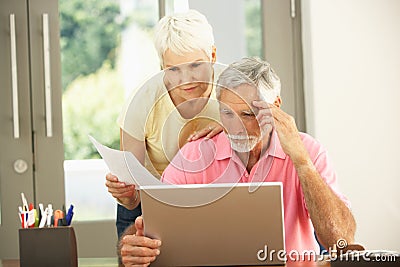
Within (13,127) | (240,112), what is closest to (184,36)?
(240,112)

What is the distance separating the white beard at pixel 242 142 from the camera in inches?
91.4

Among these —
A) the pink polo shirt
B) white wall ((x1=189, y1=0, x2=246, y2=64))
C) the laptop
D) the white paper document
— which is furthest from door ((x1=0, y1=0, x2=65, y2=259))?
the laptop

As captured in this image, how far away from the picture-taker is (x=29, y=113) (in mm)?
3811

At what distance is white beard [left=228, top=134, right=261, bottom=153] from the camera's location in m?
2.32

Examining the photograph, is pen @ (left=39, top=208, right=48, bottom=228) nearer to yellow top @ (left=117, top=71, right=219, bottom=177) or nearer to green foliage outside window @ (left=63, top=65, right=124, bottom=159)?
yellow top @ (left=117, top=71, right=219, bottom=177)

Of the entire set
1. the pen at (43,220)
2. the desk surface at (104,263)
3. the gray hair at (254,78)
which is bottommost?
the desk surface at (104,263)

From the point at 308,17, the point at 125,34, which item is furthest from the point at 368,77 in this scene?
the point at 125,34

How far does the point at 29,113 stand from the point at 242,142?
175 centimetres

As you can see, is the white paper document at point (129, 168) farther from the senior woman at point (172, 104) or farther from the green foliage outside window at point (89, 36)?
the green foliage outside window at point (89, 36)

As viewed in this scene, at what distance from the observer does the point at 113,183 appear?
222 cm

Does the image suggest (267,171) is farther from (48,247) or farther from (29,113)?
(29,113)

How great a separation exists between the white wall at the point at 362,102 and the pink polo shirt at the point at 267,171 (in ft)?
3.97

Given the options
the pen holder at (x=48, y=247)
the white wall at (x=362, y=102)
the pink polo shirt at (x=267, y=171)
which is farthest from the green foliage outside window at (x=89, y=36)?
the pen holder at (x=48, y=247)

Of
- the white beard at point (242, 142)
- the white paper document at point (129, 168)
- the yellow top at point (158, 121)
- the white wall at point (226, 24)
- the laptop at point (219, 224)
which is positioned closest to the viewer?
the laptop at point (219, 224)
